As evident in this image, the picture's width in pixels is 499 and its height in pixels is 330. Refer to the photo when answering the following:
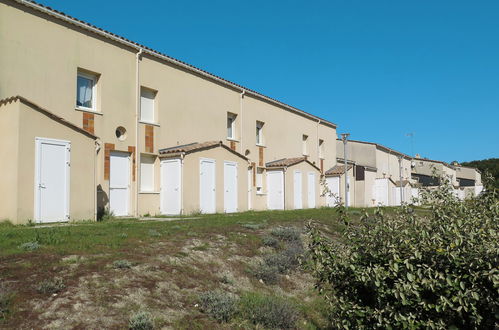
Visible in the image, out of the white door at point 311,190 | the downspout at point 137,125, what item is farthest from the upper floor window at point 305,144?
the downspout at point 137,125

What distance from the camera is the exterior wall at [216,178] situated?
1727 centimetres

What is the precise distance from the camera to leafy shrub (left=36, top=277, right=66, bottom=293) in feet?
17.5

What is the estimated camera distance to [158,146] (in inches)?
695

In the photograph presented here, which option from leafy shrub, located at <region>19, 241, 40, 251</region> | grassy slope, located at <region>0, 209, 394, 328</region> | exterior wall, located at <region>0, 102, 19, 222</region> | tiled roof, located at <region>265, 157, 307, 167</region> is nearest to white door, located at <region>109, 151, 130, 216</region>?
Result: exterior wall, located at <region>0, 102, 19, 222</region>

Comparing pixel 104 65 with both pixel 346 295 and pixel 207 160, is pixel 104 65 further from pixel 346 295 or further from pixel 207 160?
pixel 346 295

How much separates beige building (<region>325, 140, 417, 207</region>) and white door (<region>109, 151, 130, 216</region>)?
59.4 ft

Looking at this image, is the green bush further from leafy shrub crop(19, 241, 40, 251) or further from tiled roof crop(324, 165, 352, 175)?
tiled roof crop(324, 165, 352, 175)

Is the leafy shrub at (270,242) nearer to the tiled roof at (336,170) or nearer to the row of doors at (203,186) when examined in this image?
the row of doors at (203,186)

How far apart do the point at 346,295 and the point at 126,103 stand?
1369 centimetres

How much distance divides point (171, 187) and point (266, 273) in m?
10.1

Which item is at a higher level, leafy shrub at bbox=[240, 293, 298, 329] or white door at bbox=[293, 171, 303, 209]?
white door at bbox=[293, 171, 303, 209]

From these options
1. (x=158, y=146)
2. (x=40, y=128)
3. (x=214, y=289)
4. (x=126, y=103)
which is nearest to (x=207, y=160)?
(x=158, y=146)

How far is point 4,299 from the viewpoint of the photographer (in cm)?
495

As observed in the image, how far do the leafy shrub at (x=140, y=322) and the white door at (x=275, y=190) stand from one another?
774 inches
